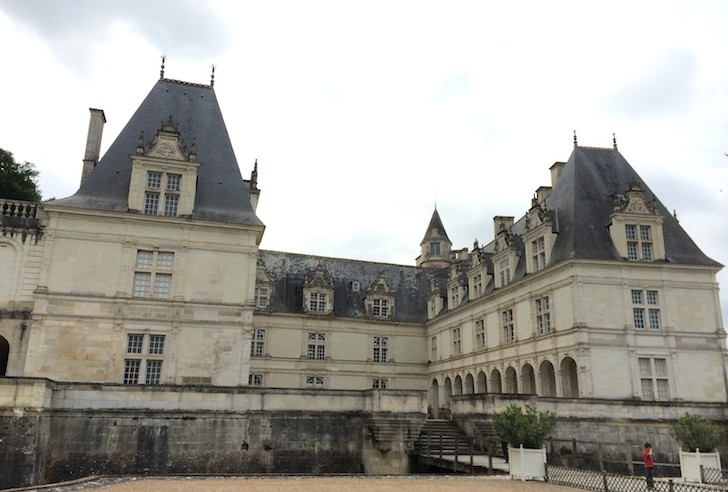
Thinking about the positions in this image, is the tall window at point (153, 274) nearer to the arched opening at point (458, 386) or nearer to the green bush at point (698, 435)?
the green bush at point (698, 435)

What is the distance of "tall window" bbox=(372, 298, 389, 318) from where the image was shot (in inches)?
1544

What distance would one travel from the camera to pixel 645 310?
25188 mm

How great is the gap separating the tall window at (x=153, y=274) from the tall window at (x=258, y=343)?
13.1m

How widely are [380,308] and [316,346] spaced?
17.6 feet

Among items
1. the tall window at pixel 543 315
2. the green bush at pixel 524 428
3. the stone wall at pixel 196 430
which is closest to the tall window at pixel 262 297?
the tall window at pixel 543 315

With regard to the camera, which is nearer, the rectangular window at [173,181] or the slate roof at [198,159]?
the slate roof at [198,159]

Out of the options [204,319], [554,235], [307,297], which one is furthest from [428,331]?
[204,319]

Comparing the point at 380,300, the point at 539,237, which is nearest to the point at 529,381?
the point at 539,237

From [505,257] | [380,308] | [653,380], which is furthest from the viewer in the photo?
[380,308]

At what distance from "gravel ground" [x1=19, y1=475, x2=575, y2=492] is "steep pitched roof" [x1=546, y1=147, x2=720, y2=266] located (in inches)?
514

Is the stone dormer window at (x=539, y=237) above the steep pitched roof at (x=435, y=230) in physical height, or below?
below

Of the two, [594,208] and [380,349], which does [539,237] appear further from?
[380,349]

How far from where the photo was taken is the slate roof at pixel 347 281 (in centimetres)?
3806

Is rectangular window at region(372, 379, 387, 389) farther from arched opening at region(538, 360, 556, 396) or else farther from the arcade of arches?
arched opening at region(538, 360, 556, 396)
